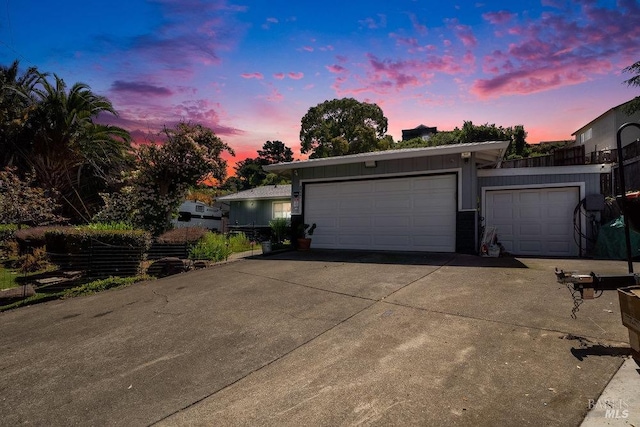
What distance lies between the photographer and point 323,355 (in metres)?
3.42

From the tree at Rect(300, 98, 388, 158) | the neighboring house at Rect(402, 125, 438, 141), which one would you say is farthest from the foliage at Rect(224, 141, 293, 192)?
the neighboring house at Rect(402, 125, 438, 141)

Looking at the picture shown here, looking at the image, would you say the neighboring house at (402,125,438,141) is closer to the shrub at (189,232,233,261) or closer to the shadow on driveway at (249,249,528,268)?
the shadow on driveway at (249,249,528,268)

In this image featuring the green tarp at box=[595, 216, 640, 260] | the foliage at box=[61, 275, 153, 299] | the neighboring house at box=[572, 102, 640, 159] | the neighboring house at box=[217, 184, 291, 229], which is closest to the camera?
the foliage at box=[61, 275, 153, 299]

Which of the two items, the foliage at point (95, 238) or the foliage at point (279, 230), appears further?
the foliage at point (279, 230)

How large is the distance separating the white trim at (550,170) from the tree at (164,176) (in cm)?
928

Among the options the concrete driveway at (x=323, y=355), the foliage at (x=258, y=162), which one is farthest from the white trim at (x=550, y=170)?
the foliage at (x=258, y=162)

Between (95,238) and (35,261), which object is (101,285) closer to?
(95,238)

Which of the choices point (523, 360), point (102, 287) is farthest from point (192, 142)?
point (523, 360)

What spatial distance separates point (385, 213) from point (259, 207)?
1181 centimetres

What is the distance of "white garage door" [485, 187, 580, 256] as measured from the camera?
973 centimetres

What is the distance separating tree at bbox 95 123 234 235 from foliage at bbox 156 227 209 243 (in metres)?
1.69

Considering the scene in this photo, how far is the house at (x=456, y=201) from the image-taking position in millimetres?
9344

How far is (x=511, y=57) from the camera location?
29.5 ft

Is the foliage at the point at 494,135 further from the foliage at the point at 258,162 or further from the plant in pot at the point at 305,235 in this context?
the plant in pot at the point at 305,235
